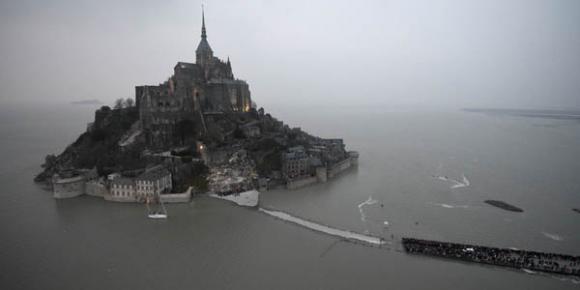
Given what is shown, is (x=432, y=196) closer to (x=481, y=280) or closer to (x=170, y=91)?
(x=481, y=280)

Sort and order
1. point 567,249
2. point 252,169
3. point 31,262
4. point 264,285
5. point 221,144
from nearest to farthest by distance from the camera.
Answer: point 264,285 → point 31,262 → point 567,249 → point 252,169 → point 221,144

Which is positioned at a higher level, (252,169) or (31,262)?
(252,169)

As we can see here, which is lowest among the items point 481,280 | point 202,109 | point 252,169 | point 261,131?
point 481,280

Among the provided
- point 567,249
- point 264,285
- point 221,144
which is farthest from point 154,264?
point 567,249

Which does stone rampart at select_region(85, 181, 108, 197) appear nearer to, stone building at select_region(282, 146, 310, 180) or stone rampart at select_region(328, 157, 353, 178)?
stone building at select_region(282, 146, 310, 180)

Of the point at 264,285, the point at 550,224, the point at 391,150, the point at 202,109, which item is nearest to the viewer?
the point at 264,285

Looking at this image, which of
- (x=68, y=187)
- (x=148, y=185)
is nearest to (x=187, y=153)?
(x=148, y=185)

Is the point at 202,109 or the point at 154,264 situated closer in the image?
the point at 154,264

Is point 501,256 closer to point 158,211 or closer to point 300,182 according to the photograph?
point 300,182
